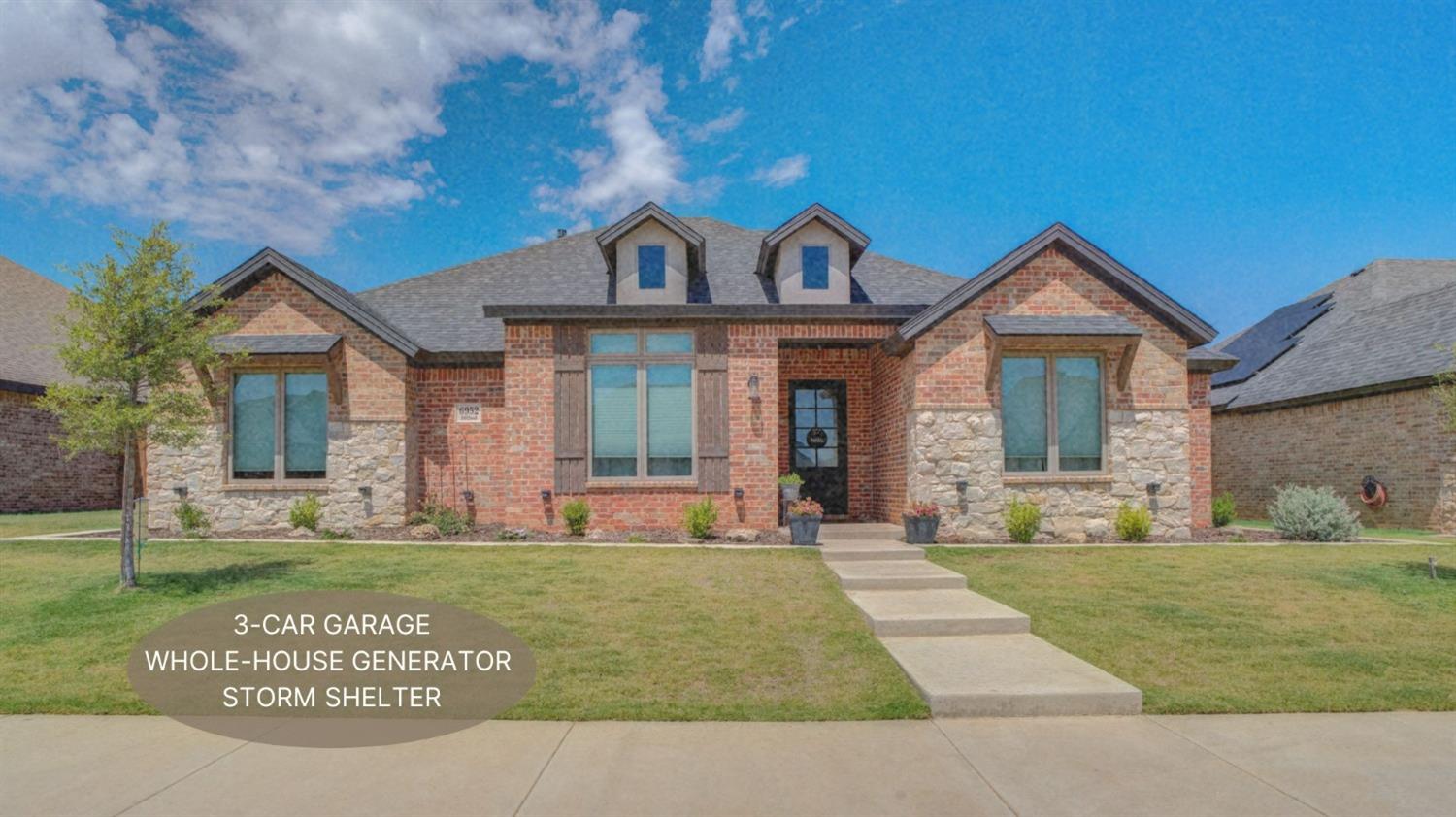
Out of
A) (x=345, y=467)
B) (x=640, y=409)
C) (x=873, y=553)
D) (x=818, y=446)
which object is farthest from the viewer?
(x=818, y=446)

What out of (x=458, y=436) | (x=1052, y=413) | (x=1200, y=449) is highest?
(x=1052, y=413)

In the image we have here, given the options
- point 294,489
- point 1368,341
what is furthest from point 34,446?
point 1368,341

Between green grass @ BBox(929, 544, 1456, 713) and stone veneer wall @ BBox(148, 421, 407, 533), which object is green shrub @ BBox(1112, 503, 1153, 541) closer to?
green grass @ BBox(929, 544, 1456, 713)

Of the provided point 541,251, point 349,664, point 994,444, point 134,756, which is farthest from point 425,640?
point 541,251

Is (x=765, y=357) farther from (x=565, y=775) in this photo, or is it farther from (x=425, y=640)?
(x=565, y=775)

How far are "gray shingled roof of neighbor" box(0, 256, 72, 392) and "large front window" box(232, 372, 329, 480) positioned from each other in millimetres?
7753

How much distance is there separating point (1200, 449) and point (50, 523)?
21.8 metres

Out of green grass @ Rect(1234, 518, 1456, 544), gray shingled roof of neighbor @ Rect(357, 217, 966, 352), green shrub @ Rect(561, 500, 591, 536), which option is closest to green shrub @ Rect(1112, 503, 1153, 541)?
green grass @ Rect(1234, 518, 1456, 544)

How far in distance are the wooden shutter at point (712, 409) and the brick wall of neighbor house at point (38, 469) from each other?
16.8 metres

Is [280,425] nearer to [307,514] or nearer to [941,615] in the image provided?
[307,514]

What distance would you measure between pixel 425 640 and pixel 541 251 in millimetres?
12647

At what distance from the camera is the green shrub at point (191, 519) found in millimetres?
12516

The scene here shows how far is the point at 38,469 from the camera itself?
18.8m

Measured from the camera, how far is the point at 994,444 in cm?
1203
